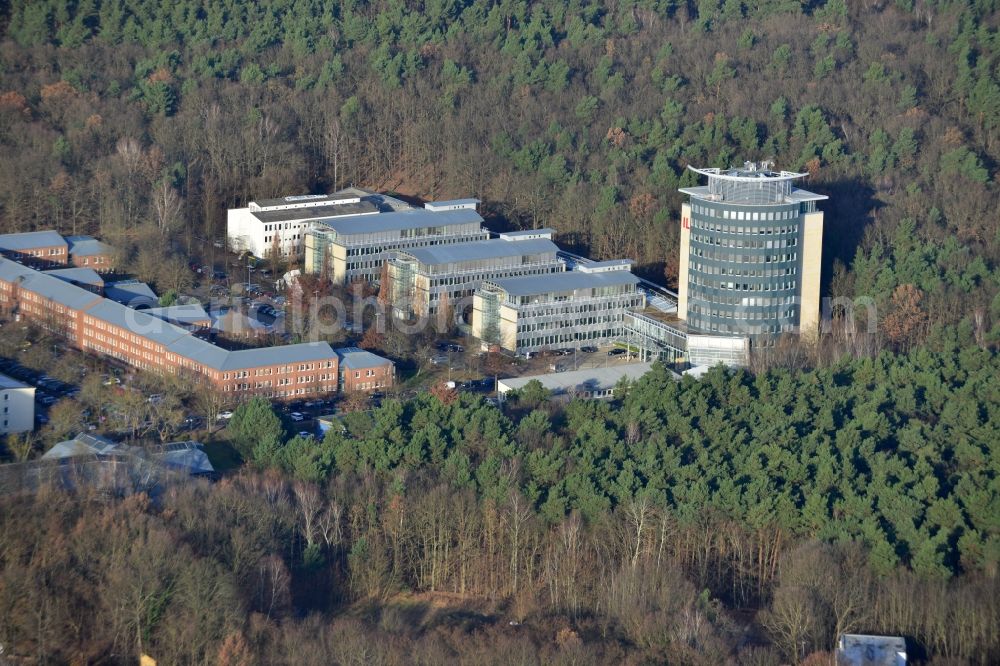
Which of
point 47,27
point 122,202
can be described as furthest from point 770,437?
point 47,27

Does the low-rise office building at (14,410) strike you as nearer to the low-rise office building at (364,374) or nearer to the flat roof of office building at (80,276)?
the low-rise office building at (364,374)

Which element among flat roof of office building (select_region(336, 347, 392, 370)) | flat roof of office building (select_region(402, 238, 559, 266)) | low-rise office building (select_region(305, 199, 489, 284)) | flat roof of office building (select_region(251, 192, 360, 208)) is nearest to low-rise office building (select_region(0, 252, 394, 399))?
flat roof of office building (select_region(336, 347, 392, 370))

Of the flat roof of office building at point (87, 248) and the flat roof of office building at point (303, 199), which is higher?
the flat roof of office building at point (303, 199)

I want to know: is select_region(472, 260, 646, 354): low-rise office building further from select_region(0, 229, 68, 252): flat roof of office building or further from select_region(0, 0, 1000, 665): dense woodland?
select_region(0, 229, 68, 252): flat roof of office building

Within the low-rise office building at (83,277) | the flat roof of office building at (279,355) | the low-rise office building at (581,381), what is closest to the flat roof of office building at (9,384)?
the flat roof of office building at (279,355)

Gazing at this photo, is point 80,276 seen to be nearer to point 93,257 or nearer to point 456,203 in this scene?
point 93,257

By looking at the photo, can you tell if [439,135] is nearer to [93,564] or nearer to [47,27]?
[47,27]
